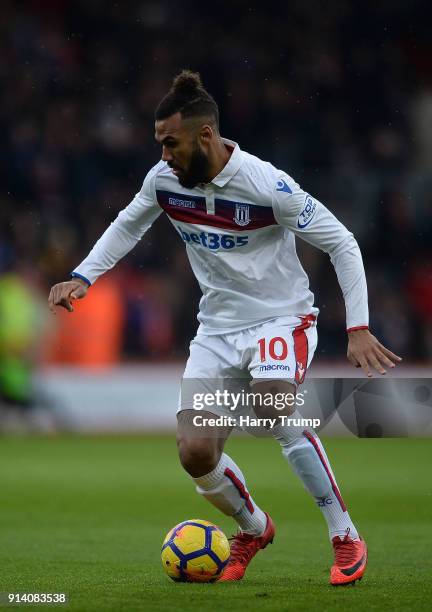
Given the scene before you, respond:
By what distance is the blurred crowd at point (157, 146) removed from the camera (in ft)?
44.3

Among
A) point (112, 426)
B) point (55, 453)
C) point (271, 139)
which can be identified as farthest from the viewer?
point (271, 139)

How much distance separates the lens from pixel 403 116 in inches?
619

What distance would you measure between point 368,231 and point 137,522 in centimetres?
791

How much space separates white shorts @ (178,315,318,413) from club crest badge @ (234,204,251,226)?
1.41 feet

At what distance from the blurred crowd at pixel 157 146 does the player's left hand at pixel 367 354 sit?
833 centimetres

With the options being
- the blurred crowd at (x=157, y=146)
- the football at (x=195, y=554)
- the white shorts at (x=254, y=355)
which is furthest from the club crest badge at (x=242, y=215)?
the blurred crowd at (x=157, y=146)

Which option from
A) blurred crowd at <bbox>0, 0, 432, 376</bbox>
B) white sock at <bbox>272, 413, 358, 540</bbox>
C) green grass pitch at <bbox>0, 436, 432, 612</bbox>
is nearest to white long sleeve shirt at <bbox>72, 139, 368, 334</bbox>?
white sock at <bbox>272, 413, 358, 540</bbox>

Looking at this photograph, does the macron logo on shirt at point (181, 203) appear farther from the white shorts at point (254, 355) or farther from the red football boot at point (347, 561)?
the red football boot at point (347, 561)

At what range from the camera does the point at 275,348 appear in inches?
195

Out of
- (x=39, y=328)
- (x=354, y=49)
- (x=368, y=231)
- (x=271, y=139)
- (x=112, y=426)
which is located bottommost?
(x=112, y=426)

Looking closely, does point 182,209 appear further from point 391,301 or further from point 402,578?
point 391,301

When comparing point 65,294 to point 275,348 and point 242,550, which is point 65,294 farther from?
point 242,550

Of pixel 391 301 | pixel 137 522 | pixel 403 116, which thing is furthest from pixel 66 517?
pixel 403 116

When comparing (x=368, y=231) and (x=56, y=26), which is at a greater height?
(x=56, y=26)
